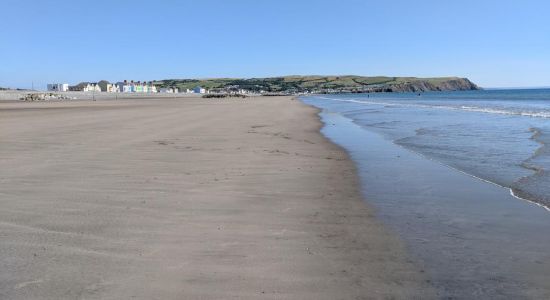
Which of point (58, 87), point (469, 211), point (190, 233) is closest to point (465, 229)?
point (469, 211)

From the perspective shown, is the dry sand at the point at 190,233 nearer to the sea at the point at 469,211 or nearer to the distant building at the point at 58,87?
the sea at the point at 469,211

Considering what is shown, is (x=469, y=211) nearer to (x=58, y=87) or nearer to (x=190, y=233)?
(x=190, y=233)

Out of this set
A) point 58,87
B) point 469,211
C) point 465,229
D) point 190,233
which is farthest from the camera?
point 58,87

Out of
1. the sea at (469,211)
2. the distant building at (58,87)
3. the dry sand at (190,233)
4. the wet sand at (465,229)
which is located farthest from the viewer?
the distant building at (58,87)

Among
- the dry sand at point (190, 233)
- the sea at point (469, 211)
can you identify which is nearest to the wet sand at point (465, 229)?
the sea at point (469, 211)

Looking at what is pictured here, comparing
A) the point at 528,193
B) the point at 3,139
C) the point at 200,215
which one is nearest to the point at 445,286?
the point at 200,215

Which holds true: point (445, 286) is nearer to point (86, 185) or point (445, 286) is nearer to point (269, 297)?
point (269, 297)

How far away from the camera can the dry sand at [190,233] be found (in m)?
3.96

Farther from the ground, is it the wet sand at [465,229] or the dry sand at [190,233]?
the dry sand at [190,233]

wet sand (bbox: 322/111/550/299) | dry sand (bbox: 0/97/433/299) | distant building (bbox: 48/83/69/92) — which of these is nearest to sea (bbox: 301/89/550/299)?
wet sand (bbox: 322/111/550/299)

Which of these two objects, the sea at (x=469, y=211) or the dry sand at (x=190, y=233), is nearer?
the dry sand at (x=190, y=233)

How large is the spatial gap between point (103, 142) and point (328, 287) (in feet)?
36.7

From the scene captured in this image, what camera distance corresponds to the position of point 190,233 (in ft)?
17.6

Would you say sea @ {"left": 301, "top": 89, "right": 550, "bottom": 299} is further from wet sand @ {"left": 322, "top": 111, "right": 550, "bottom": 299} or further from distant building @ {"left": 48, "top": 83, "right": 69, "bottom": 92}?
distant building @ {"left": 48, "top": 83, "right": 69, "bottom": 92}
